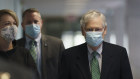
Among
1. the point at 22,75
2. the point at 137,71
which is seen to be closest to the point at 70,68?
the point at 22,75

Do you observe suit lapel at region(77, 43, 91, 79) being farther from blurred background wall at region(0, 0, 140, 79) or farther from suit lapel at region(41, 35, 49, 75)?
blurred background wall at region(0, 0, 140, 79)

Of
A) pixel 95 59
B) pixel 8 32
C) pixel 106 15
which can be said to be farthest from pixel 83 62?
pixel 106 15

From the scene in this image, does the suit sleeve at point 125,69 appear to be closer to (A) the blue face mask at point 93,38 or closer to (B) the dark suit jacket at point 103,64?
(B) the dark suit jacket at point 103,64

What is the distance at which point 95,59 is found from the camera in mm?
2895

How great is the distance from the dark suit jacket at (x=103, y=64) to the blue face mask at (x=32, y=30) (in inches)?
28.8

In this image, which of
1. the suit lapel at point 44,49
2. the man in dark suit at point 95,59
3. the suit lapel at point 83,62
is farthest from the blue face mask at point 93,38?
the suit lapel at point 44,49

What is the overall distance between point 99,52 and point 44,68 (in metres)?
0.82

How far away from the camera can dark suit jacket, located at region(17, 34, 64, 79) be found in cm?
356

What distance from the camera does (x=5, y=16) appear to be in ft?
A: 9.90

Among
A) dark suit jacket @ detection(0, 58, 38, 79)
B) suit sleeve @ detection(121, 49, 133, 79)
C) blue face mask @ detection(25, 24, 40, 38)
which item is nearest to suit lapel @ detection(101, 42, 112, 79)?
suit sleeve @ detection(121, 49, 133, 79)

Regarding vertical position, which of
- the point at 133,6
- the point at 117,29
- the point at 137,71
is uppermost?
the point at 133,6

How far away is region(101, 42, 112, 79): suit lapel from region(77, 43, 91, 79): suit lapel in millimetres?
123

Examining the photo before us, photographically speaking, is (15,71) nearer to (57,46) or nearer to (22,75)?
(22,75)

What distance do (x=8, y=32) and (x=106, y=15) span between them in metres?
4.27
